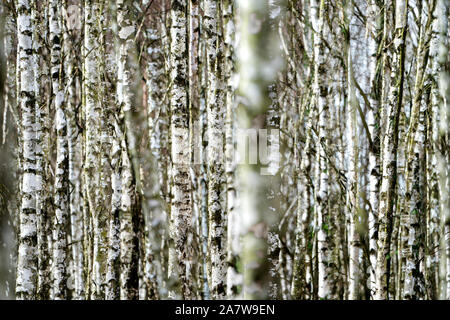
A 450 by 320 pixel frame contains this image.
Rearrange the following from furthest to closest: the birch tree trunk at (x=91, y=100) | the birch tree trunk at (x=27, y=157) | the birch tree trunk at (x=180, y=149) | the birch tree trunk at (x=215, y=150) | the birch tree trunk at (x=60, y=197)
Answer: the birch tree trunk at (x=91, y=100) < the birch tree trunk at (x=60, y=197) < the birch tree trunk at (x=215, y=150) < the birch tree trunk at (x=27, y=157) < the birch tree trunk at (x=180, y=149)

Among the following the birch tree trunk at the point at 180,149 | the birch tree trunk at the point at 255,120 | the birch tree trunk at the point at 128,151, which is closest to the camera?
the birch tree trunk at the point at 255,120

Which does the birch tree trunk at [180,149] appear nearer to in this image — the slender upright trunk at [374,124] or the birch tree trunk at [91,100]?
the birch tree trunk at [91,100]

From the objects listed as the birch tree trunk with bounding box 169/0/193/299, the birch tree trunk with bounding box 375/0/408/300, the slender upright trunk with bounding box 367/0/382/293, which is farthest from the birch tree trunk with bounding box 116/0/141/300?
the slender upright trunk with bounding box 367/0/382/293

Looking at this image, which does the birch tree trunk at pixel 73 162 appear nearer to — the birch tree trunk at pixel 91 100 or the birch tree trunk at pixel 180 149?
the birch tree trunk at pixel 91 100

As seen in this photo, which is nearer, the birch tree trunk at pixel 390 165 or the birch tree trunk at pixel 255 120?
the birch tree trunk at pixel 255 120

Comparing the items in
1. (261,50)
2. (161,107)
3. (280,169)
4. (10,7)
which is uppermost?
(10,7)

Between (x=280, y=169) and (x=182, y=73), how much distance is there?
2.59 meters

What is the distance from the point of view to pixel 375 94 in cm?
521

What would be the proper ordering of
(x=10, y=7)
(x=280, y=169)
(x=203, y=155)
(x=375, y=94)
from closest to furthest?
(x=280, y=169) → (x=375, y=94) → (x=10, y=7) → (x=203, y=155)

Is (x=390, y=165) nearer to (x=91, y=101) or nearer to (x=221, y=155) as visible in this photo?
(x=221, y=155)

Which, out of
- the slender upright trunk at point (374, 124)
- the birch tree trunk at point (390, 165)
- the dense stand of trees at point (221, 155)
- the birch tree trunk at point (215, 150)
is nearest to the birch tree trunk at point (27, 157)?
the dense stand of trees at point (221, 155)

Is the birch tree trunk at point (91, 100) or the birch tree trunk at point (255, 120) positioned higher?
the birch tree trunk at point (91, 100)
